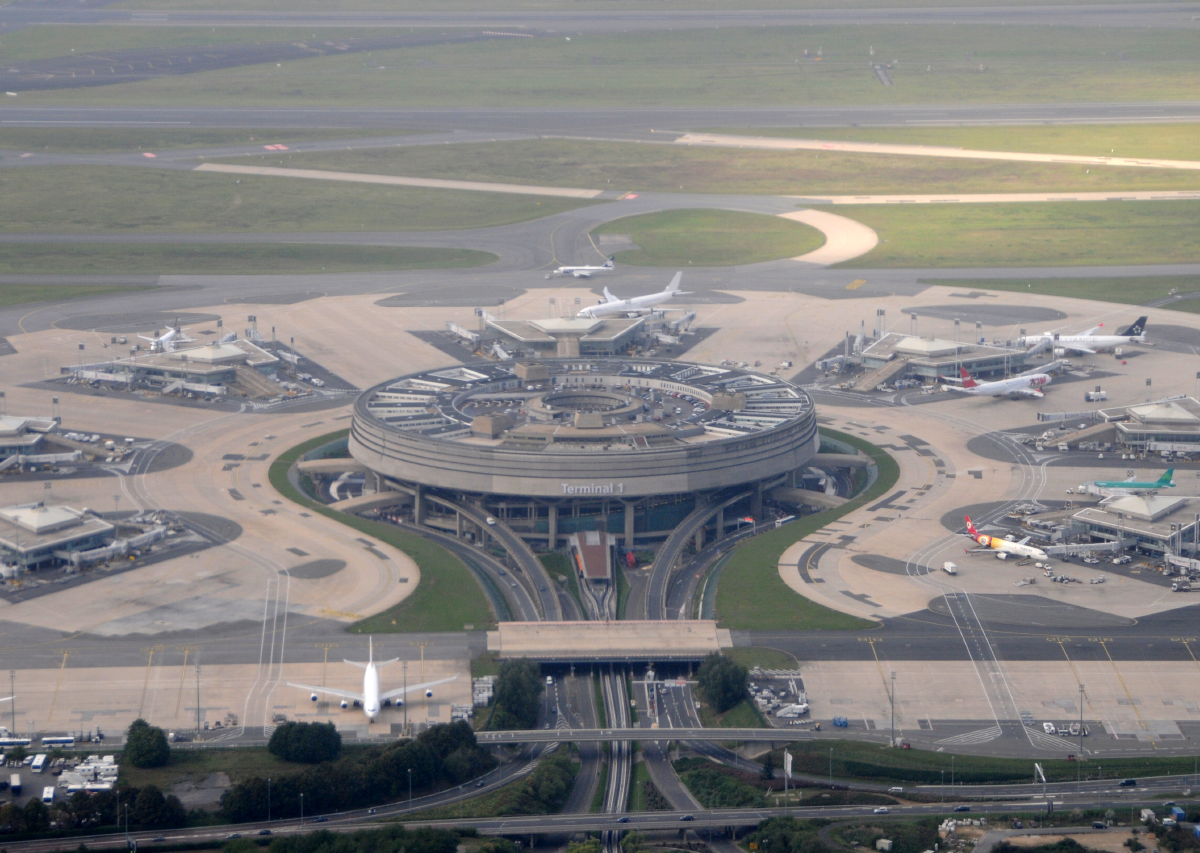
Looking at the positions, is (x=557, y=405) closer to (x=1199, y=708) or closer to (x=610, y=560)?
(x=610, y=560)

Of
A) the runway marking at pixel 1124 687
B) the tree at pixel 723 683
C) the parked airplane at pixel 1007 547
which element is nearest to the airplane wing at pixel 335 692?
the tree at pixel 723 683

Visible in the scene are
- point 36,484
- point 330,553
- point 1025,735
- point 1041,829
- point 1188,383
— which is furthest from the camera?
point 1188,383

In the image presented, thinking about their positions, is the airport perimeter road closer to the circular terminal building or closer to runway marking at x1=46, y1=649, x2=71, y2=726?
runway marking at x1=46, y1=649, x2=71, y2=726

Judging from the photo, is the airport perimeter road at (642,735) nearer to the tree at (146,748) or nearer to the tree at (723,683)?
the tree at (723,683)

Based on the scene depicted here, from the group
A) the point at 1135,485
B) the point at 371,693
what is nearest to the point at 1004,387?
the point at 1135,485

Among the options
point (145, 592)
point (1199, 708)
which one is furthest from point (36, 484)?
point (1199, 708)

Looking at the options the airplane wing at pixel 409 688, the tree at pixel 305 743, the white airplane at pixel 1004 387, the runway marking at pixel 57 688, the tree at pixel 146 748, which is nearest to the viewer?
the tree at pixel 146 748
